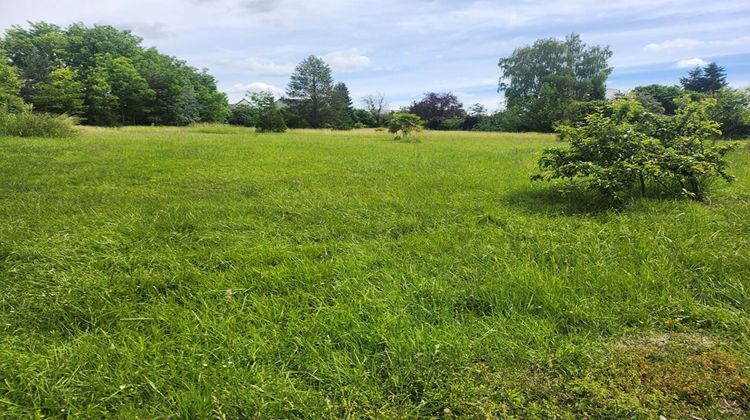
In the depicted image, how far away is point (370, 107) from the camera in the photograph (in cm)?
6538

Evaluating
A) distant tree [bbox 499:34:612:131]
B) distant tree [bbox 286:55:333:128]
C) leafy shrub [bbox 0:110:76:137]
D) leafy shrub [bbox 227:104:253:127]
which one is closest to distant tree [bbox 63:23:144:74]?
leafy shrub [bbox 227:104:253:127]

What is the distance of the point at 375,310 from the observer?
2432 millimetres

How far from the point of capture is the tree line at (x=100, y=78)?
37728mm

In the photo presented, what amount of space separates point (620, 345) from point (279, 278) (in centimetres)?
219

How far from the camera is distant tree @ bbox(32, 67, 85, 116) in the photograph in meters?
36.7

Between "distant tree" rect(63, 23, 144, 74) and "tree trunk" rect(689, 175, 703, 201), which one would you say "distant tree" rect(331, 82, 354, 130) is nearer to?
"distant tree" rect(63, 23, 144, 74)

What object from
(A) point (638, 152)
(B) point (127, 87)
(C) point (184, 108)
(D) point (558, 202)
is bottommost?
(D) point (558, 202)

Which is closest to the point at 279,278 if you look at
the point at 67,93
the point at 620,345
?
the point at 620,345

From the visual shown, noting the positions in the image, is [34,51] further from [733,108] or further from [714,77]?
[714,77]

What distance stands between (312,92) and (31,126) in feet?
140

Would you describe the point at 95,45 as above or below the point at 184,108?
above

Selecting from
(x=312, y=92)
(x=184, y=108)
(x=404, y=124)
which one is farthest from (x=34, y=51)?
(x=404, y=124)

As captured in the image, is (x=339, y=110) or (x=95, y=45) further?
(x=339, y=110)

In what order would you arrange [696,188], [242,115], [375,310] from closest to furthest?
1. [375,310]
2. [696,188]
3. [242,115]
